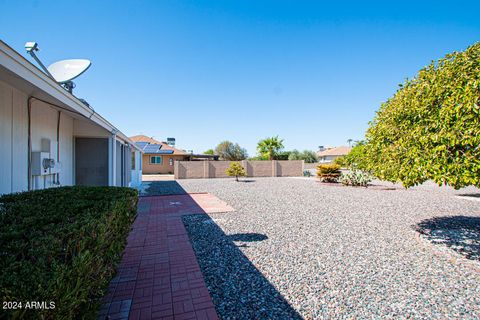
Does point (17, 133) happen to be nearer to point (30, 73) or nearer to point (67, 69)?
point (30, 73)

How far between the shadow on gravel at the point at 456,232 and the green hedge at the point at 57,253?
6165 millimetres

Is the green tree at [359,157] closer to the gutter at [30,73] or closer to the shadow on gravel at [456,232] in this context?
the shadow on gravel at [456,232]

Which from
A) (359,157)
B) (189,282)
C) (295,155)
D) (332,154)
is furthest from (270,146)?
(332,154)

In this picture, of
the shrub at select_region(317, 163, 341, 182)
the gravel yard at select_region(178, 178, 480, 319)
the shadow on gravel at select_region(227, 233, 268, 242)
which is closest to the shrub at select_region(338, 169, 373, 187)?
the shrub at select_region(317, 163, 341, 182)

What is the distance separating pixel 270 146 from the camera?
29391 mm

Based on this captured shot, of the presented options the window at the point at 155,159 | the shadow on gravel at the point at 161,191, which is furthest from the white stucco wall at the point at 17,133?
the window at the point at 155,159

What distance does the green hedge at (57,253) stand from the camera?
1.22 m

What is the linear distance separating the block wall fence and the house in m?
13.0

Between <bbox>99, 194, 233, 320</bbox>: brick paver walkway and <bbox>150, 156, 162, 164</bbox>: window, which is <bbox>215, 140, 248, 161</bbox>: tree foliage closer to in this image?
<bbox>150, 156, 162, 164</bbox>: window

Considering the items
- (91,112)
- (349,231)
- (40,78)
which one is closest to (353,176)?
(349,231)

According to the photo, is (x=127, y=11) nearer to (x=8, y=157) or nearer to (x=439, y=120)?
(x=8, y=157)

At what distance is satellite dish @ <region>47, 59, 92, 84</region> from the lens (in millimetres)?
6169

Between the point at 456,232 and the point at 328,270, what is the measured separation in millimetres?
4488

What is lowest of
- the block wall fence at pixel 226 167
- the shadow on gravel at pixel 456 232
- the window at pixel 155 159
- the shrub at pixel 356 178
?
the shadow on gravel at pixel 456 232
